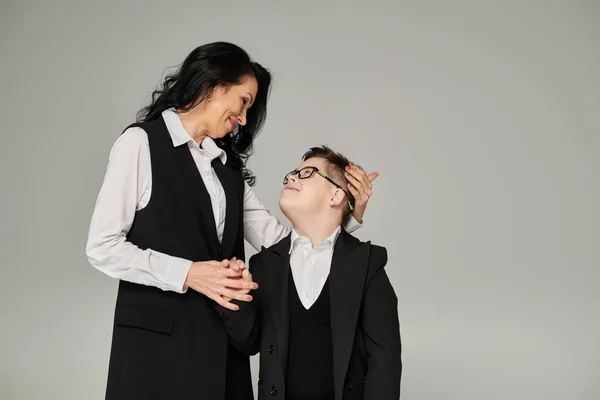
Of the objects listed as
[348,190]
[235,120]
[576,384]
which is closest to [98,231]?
[235,120]

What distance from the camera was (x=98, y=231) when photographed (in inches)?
99.3

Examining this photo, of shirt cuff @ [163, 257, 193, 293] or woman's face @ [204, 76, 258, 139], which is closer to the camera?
shirt cuff @ [163, 257, 193, 293]

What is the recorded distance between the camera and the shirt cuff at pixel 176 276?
2.45m

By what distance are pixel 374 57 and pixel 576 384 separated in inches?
98.5

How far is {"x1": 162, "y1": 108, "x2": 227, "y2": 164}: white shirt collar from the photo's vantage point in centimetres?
271

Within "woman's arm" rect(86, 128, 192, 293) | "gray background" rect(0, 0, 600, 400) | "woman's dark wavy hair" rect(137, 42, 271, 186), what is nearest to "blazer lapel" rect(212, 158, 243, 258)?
"woman's dark wavy hair" rect(137, 42, 271, 186)

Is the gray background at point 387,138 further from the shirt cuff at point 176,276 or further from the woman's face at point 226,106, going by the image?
the shirt cuff at point 176,276

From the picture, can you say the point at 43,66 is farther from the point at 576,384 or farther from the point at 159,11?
the point at 576,384

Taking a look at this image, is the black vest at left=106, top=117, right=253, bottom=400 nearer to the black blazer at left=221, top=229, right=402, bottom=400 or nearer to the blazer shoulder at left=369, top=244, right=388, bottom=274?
the black blazer at left=221, top=229, right=402, bottom=400

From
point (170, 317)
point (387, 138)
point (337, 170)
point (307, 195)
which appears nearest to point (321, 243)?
Result: point (307, 195)

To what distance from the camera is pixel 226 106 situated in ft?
9.23

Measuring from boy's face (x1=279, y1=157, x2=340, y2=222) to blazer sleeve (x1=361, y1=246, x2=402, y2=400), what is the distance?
0.87 ft

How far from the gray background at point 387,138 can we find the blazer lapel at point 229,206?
2.12m

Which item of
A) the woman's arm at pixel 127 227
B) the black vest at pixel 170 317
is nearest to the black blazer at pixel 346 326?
the black vest at pixel 170 317
